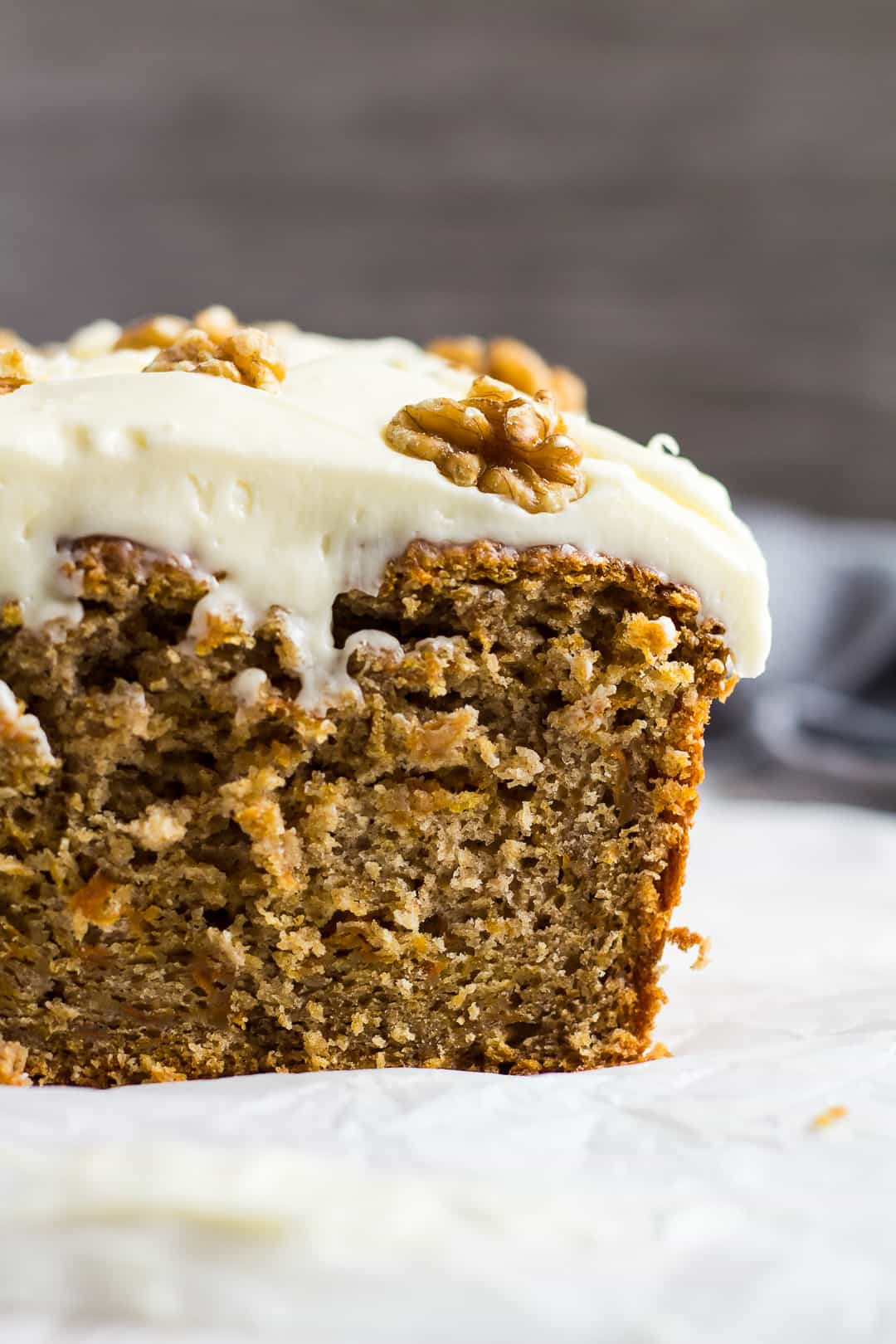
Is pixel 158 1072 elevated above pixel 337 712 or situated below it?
below

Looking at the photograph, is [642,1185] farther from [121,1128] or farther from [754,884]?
[754,884]

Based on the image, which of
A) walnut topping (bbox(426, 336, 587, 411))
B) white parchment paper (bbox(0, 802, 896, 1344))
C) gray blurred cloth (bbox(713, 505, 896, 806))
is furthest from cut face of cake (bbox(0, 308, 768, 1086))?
gray blurred cloth (bbox(713, 505, 896, 806))

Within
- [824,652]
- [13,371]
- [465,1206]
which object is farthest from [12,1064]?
[824,652]

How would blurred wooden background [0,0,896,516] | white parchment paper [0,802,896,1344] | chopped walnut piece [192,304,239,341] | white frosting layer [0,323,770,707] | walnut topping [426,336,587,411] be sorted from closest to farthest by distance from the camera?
white parchment paper [0,802,896,1344], white frosting layer [0,323,770,707], chopped walnut piece [192,304,239,341], walnut topping [426,336,587,411], blurred wooden background [0,0,896,516]

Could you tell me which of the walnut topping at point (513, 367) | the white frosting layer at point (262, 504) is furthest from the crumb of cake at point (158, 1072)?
the walnut topping at point (513, 367)

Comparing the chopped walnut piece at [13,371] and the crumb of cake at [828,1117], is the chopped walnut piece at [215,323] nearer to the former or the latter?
the chopped walnut piece at [13,371]

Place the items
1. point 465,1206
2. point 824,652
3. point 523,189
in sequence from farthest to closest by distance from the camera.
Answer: point 523,189
point 824,652
point 465,1206

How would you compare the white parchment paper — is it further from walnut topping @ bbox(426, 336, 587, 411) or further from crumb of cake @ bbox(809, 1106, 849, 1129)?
walnut topping @ bbox(426, 336, 587, 411)

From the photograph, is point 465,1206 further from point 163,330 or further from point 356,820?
point 163,330
